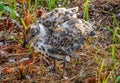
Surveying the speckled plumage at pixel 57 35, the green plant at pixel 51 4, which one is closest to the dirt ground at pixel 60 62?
the speckled plumage at pixel 57 35

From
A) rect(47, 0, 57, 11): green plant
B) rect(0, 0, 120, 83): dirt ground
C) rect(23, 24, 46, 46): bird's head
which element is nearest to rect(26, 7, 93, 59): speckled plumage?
rect(23, 24, 46, 46): bird's head

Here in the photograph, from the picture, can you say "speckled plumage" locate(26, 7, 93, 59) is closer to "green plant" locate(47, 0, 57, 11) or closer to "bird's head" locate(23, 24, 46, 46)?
"bird's head" locate(23, 24, 46, 46)

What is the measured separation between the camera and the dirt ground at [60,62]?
4078mm

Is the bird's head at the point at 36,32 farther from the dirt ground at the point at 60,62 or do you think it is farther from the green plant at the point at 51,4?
the green plant at the point at 51,4

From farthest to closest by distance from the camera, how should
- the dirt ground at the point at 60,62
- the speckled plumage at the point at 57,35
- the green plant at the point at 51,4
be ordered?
the green plant at the point at 51,4 < the dirt ground at the point at 60,62 < the speckled plumage at the point at 57,35

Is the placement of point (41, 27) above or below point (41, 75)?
above

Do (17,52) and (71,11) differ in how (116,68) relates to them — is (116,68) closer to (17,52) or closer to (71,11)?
(71,11)

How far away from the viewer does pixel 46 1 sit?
17.4ft

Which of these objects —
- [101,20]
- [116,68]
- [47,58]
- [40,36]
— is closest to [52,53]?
[40,36]

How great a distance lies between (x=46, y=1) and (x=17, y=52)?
117cm

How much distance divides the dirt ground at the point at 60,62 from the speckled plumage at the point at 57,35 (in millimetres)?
327

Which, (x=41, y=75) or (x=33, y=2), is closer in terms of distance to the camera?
(x=41, y=75)

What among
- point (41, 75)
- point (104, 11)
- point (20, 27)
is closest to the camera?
point (41, 75)

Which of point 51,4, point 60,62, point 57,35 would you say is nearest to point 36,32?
point 57,35
